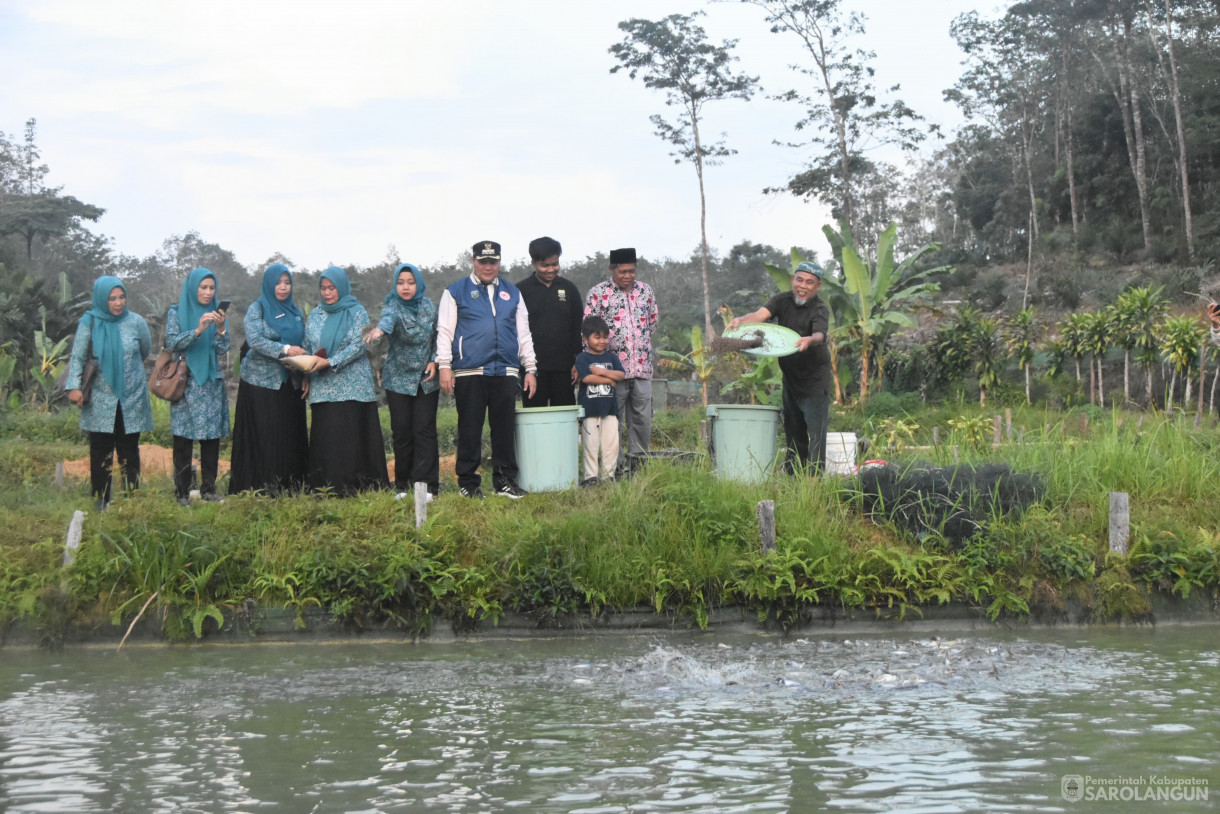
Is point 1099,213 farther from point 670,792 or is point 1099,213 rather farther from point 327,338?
point 670,792

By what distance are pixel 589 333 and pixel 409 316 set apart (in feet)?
4.55

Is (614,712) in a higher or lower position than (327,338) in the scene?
lower

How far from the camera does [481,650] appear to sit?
25.0 feet

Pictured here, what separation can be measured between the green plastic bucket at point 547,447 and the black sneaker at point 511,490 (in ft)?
0.29

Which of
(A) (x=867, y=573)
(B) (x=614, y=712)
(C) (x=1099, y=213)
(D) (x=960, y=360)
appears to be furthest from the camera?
(C) (x=1099, y=213)

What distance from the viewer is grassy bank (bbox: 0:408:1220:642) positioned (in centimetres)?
788

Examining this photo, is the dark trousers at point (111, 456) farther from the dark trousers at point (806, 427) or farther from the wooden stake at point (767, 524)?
the dark trousers at point (806, 427)

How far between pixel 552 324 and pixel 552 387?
1.66 ft

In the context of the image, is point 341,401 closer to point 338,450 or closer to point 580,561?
point 338,450

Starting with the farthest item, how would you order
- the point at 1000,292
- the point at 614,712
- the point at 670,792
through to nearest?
the point at 1000,292, the point at 614,712, the point at 670,792

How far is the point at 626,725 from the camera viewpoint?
5676 millimetres

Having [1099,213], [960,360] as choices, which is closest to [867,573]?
[960,360]

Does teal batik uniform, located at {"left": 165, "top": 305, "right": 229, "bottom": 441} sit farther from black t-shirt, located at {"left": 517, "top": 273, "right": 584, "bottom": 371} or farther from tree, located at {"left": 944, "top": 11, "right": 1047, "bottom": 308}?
tree, located at {"left": 944, "top": 11, "right": 1047, "bottom": 308}

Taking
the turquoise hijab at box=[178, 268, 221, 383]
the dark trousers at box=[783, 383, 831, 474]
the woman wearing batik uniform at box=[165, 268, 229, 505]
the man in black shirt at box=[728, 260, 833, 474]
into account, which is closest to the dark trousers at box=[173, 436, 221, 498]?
Answer: the woman wearing batik uniform at box=[165, 268, 229, 505]
